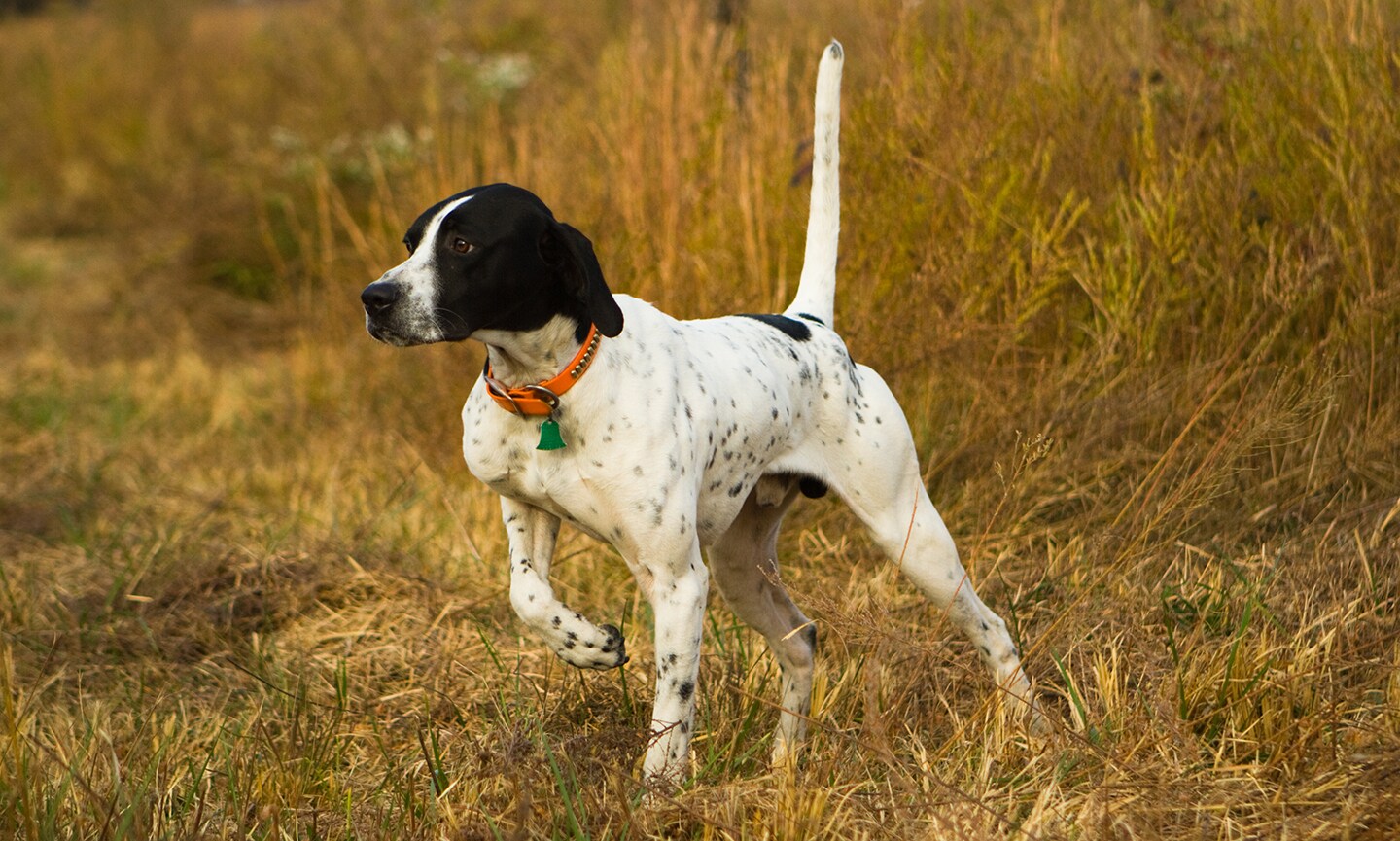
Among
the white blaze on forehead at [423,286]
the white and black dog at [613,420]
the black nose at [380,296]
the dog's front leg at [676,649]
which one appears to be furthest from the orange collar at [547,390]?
the dog's front leg at [676,649]

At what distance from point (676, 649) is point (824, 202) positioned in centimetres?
132

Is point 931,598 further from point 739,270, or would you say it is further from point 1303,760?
point 739,270

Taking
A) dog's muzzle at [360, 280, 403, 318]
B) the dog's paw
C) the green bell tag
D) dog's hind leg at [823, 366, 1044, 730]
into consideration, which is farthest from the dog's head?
dog's hind leg at [823, 366, 1044, 730]

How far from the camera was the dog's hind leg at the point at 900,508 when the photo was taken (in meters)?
3.46

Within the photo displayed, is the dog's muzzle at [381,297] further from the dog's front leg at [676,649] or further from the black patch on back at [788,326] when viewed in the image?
the black patch on back at [788,326]

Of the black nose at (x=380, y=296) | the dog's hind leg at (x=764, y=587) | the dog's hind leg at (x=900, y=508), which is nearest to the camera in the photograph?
the black nose at (x=380, y=296)

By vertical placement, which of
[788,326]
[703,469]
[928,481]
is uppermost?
[788,326]

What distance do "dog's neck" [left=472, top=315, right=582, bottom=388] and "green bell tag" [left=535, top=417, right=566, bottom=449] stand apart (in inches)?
6.1

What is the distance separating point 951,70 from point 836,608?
9.26ft

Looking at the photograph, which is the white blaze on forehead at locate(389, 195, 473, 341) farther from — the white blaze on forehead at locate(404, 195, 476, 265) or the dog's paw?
the dog's paw

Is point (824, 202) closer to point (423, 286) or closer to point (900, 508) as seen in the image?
point (900, 508)

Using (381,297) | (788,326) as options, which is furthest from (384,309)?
(788,326)

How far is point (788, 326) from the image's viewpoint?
3.56 meters

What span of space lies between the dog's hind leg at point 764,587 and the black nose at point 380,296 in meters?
1.10
